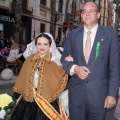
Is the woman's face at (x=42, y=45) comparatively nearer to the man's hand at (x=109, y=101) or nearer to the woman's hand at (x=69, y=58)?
the woman's hand at (x=69, y=58)

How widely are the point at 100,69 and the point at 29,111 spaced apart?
1176 millimetres

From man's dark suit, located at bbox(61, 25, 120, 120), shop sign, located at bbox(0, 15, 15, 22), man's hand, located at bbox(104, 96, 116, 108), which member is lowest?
man's hand, located at bbox(104, 96, 116, 108)

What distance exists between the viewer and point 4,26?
668 inches

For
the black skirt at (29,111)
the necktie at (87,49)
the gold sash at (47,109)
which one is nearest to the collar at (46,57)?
the gold sash at (47,109)

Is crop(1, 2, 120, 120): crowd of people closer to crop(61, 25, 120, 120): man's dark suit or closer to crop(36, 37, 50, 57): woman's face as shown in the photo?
crop(61, 25, 120, 120): man's dark suit

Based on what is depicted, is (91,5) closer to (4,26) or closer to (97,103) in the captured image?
(97,103)

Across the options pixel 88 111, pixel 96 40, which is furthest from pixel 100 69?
pixel 88 111

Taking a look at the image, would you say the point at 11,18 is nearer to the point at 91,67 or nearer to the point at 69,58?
the point at 69,58

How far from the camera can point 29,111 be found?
3.19 m

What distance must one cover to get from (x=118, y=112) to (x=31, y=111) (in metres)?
1.18

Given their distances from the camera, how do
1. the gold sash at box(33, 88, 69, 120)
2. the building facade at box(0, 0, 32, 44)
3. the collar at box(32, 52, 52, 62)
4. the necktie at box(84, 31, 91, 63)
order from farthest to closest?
the building facade at box(0, 0, 32, 44) → the collar at box(32, 52, 52, 62) → the gold sash at box(33, 88, 69, 120) → the necktie at box(84, 31, 91, 63)

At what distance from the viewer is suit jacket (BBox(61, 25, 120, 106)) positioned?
248cm

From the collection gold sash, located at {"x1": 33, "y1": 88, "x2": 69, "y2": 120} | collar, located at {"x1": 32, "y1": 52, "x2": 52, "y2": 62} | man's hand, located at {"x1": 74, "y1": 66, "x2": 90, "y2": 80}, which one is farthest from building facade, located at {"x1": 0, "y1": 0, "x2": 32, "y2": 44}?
man's hand, located at {"x1": 74, "y1": 66, "x2": 90, "y2": 80}

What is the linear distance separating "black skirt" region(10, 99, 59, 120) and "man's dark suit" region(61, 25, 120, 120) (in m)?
0.62
